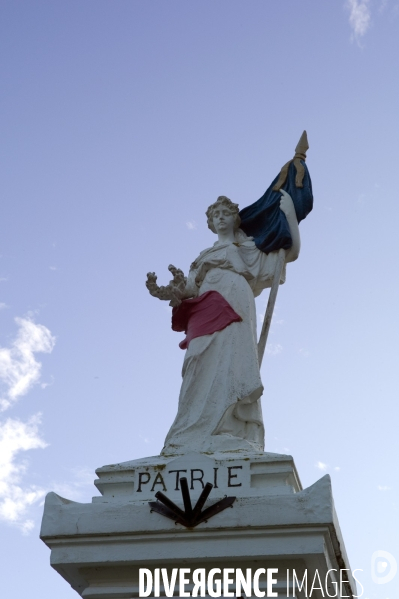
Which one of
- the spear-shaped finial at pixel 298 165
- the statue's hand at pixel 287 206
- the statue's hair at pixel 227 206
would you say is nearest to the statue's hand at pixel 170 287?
the statue's hair at pixel 227 206

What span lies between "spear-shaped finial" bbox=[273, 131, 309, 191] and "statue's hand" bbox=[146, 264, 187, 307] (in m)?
1.97

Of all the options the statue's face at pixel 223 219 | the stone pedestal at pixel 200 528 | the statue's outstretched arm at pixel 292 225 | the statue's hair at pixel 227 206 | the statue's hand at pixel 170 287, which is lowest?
the stone pedestal at pixel 200 528

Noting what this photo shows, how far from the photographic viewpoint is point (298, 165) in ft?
35.1

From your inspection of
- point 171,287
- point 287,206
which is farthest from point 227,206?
point 171,287

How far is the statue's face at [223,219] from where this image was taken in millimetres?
10430

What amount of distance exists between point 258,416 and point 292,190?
10.5 feet

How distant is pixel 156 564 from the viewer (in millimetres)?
7188

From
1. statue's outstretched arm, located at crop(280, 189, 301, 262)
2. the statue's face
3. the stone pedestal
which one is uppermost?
the statue's face

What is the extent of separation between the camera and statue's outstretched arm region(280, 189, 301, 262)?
9.95 m

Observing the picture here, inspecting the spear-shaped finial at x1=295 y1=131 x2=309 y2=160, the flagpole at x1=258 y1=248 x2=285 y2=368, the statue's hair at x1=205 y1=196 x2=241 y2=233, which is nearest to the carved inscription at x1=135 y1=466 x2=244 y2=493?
the flagpole at x1=258 y1=248 x2=285 y2=368

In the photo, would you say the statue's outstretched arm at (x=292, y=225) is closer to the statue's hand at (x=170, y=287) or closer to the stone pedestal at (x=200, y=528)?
the statue's hand at (x=170, y=287)

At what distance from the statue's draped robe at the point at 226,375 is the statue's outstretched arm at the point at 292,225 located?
21 centimetres

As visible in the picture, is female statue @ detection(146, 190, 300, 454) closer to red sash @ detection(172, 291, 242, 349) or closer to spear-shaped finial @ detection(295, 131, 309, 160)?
red sash @ detection(172, 291, 242, 349)

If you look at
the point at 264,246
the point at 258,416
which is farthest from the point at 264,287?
the point at 258,416
